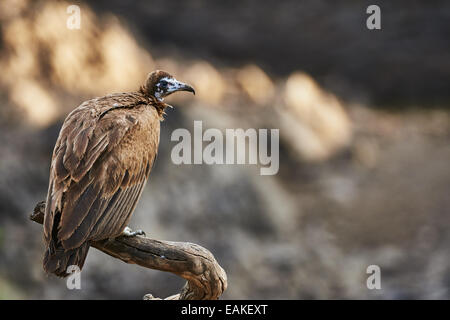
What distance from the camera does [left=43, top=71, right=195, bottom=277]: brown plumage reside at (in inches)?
113

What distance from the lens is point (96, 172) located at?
3027mm

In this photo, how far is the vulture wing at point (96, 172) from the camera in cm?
289

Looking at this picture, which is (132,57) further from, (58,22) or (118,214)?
(118,214)

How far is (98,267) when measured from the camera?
6.46 meters

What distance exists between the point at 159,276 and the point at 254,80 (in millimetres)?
4094

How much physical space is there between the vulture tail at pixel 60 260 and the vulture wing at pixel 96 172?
0.12 feet

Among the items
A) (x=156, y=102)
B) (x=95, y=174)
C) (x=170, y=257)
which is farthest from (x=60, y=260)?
(x=156, y=102)

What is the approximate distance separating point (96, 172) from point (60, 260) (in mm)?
455

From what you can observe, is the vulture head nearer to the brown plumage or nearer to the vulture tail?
the brown plumage

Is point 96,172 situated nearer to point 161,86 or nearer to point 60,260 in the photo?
point 60,260

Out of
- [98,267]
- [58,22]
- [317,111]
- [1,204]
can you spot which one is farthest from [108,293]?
[317,111]

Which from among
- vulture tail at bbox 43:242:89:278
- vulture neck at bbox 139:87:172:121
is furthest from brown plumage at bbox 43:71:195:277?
vulture neck at bbox 139:87:172:121

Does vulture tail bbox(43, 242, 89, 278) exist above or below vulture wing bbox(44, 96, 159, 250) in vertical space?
below

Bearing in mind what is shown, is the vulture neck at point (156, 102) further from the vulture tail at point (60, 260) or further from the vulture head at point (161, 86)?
the vulture tail at point (60, 260)
